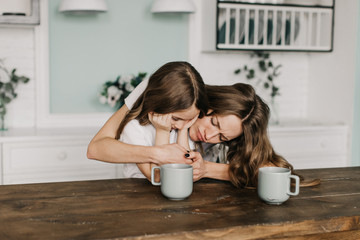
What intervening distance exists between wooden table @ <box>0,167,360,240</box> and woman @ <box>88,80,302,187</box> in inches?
4.0

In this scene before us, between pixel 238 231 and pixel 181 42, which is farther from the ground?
pixel 181 42

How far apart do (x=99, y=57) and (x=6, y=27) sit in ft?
2.22

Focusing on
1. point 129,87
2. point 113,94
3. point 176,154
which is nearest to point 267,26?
point 129,87

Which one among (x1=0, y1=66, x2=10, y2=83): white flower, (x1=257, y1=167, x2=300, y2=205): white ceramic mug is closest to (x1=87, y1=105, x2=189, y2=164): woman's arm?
(x1=257, y1=167, x2=300, y2=205): white ceramic mug

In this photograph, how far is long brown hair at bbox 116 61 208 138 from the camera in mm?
1592

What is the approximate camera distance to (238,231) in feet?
3.89

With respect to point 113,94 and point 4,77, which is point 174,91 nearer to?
point 113,94

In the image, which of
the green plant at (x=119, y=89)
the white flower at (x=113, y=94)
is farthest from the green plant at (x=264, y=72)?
the white flower at (x=113, y=94)

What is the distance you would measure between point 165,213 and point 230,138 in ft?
2.03

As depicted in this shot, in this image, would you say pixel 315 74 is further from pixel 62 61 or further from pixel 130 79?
pixel 62 61

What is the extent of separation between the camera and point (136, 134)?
180cm

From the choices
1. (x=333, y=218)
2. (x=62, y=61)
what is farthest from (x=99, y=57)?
(x=333, y=218)

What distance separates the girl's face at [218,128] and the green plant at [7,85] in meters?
1.71

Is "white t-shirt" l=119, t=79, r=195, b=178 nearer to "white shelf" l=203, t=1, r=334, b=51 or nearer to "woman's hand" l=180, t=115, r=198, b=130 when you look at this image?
"woman's hand" l=180, t=115, r=198, b=130
